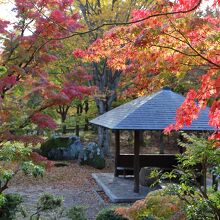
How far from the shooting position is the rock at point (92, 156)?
1491 cm

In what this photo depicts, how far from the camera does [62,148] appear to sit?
53.6ft

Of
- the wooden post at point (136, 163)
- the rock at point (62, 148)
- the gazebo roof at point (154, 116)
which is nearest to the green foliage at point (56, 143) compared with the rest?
the rock at point (62, 148)

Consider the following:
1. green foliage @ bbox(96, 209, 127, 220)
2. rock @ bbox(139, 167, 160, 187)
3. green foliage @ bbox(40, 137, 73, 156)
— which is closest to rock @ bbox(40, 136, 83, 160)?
green foliage @ bbox(40, 137, 73, 156)

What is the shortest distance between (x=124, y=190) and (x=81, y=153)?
562 centimetres

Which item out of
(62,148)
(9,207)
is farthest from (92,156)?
(9,207)

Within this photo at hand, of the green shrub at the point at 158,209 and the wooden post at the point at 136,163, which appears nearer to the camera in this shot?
the green shrub at the point at 158,209

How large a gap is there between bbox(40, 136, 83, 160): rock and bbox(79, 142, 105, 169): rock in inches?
36.4

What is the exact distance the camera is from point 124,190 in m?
10.3

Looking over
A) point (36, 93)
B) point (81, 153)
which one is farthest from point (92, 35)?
point (36, 93)

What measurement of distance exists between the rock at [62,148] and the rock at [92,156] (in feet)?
3.04

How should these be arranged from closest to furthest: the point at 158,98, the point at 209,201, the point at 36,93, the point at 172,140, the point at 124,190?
the point at 209,201 < the point at 36,93 < the point at 124,190 < the point at 158,98 < the point at 172,140

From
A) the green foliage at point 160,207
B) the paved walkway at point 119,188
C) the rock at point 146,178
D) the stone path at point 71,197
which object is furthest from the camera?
the rock at point 146,178

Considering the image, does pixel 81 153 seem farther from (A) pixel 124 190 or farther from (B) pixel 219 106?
(B) pixel 219 106

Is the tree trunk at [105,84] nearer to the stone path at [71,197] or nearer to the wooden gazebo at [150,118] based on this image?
the wooden gazebo at [150,118]
